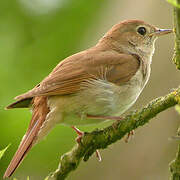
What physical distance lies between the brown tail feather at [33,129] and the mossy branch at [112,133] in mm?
375

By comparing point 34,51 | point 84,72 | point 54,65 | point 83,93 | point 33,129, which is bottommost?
point 54,65

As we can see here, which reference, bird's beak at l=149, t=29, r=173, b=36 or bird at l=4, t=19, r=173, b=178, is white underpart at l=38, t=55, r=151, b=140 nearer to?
bird at l=4, t=19, r=173, b=178

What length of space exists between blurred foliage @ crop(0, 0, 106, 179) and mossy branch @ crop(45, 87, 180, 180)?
2523 millimetres

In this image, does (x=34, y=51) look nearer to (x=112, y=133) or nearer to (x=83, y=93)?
(x=83, y=93)

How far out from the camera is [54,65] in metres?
8.56

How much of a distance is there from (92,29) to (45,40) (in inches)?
36.0

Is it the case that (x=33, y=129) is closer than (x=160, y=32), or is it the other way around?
(x=33, y=129)

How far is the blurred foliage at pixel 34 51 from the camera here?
6.88m

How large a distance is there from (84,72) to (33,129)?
2.67 feet

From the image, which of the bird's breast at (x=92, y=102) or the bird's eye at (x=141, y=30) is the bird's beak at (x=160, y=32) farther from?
the bird's breast at (x=92, y=102)

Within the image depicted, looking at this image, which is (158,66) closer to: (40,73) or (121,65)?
(40,73)

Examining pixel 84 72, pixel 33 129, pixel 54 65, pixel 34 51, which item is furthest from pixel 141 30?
pixel 34 51

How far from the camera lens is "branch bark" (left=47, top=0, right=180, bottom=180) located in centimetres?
344

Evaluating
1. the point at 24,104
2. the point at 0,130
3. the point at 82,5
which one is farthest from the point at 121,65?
the point at 82,5
